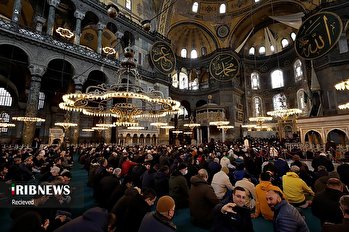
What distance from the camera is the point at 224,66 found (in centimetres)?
1094

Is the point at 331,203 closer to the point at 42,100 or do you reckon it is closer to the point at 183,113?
the point at 42,100

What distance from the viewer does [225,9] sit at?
21.4 meters

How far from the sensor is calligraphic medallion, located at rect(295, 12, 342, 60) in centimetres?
714

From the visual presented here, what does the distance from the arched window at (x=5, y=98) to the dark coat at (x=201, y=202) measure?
1829cm

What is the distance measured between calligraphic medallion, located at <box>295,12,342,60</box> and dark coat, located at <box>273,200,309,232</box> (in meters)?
8.31

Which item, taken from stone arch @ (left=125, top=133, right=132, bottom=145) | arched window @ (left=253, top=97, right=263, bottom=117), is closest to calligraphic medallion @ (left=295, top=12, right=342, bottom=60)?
stone arch @ (left=125, top=133, right=132, bottom=145)

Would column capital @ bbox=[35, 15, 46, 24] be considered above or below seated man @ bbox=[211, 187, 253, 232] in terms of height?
above

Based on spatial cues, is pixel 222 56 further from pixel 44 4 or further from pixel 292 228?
pixel 44 4

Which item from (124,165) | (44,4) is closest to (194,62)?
(44,4)

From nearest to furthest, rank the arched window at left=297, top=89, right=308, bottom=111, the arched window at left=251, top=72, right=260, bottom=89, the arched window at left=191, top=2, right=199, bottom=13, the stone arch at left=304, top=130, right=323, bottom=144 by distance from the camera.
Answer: the stone arch at left=304, top=130, right=323, bottom=144, the arched window at left=297, top=89, right=308, bottom=111, the arched window at left=191, top=2, right=199, bottom=13, the arched window at left=251, top=72, right=260, bottom=89

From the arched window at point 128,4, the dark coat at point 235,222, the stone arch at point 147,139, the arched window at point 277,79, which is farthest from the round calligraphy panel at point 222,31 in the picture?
the dark coat at point 235,222

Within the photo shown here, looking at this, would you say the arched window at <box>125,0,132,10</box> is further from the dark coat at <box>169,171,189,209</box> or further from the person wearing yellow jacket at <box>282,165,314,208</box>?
the person wearing yellow jacket at <box>282,165,314,208</box>

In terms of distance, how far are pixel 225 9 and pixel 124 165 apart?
23.1 metres

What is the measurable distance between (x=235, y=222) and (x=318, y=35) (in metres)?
9.64
